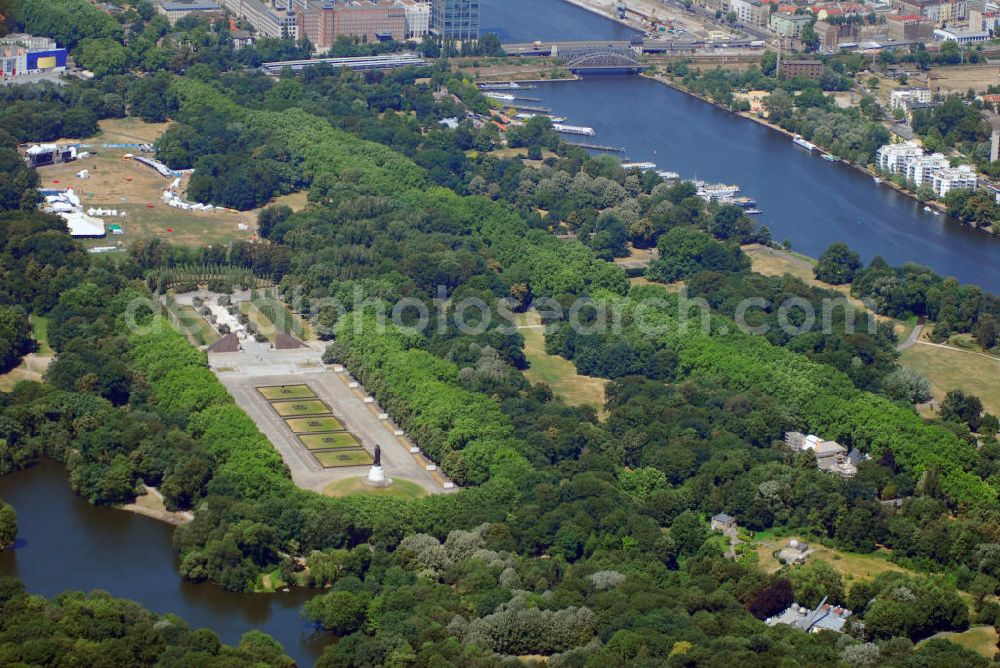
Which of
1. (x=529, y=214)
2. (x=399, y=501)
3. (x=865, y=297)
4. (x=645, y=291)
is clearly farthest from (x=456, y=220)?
(x=399, y=501)

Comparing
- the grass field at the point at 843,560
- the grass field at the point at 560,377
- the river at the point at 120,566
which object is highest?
the grass field at the point at 560,377

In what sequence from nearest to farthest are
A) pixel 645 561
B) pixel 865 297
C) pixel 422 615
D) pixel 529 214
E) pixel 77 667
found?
pixel 77 667 < pixel 422 615 < pixel 645 561 < pixel 865 297 < pixel 529 214

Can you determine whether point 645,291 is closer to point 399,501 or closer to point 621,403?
point 621,403

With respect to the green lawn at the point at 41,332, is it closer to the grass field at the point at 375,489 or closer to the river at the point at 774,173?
the grass field at the point at 375,489

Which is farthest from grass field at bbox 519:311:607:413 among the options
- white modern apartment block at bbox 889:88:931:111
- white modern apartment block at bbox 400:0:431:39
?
white modern apartment block at bbox 400:0:431:39

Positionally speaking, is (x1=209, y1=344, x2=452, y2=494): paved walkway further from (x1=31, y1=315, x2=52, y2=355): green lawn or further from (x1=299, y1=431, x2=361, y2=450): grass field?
(x1=31, y1=315, x2=52, y2=355): green lawn

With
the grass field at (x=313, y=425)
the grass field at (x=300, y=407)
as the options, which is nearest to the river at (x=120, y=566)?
the grass field at (x=313, y=425)
